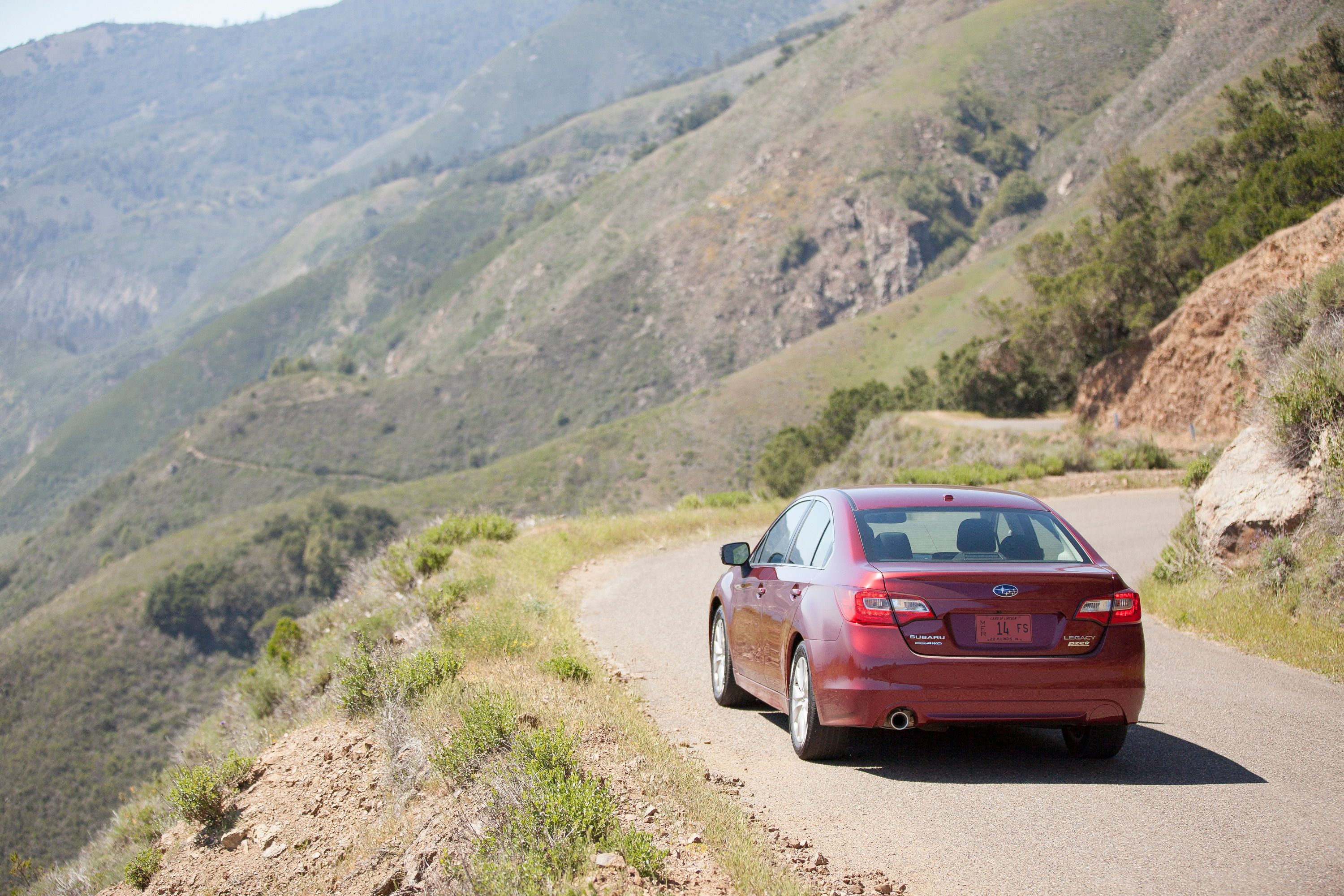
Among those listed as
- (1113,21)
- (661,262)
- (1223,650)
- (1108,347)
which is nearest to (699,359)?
(661,262)

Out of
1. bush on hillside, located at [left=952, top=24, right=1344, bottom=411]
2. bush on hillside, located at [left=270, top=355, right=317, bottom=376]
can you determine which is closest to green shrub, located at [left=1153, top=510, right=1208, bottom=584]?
bush on hillside, located at [left=952, top=24, right=1344, bottom=411]

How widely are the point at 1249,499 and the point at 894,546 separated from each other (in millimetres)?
5700

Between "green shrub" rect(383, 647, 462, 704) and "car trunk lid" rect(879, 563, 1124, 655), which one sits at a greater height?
"car trunk lid" rect(879, 563, 1124, 655)

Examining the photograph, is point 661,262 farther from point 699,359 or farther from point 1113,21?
point 1113,21

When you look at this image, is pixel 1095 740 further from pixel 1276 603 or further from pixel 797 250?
pixel 797 250

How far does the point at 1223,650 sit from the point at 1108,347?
29121mm

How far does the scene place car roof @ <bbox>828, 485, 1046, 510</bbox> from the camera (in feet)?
20.1

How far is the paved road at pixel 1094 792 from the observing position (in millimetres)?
4270

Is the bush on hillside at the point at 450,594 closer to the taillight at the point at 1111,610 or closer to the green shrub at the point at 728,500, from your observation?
the taillight at the point at 1111,610

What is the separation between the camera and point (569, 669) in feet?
25.7

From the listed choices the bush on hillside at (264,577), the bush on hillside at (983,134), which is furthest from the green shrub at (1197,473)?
the bush on hillside at (983,134)

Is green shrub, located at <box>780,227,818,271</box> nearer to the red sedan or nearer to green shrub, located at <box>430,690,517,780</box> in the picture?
the red sedan

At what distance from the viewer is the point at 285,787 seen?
7207mm

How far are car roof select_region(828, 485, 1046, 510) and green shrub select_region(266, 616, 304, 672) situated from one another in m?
8.95
